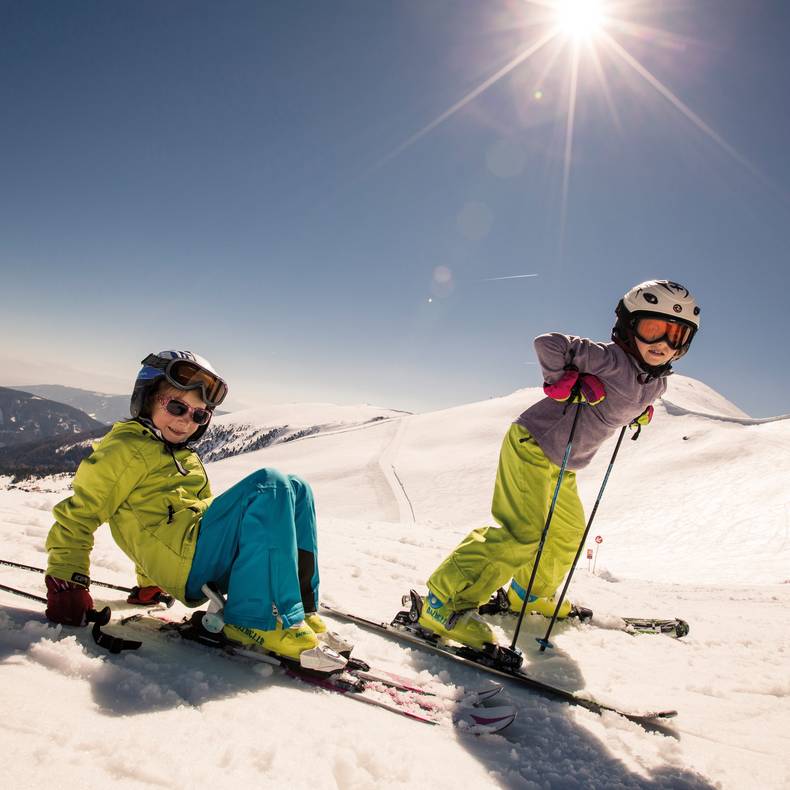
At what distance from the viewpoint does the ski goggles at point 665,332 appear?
3561 mm

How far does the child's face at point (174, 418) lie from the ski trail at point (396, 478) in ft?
66.6

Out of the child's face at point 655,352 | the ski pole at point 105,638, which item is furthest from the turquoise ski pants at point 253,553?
the child's face at point 655,352

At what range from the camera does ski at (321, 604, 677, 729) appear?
2.44 m

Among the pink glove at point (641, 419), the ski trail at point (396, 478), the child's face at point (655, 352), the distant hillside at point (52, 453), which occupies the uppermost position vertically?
the child's face at point (655, 352)

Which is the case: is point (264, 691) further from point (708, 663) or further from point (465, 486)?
point (465, 486)

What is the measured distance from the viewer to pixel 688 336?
142 inches

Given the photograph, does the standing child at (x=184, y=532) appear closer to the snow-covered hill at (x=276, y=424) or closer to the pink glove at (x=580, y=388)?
the pink glove at (x=580, y=388)

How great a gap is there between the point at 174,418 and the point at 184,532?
0.69m

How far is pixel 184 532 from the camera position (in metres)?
2.47

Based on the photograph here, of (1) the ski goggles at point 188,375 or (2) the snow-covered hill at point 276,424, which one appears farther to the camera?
(2) the snow-covered hill at point 276,424

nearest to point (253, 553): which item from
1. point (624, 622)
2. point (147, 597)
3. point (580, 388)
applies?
point (147, 597)

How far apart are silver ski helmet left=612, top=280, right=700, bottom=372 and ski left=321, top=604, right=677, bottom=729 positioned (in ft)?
7.93

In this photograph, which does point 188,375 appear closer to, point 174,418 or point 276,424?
point 174,418

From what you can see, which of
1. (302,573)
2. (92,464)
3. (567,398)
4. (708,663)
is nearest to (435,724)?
(302,573)
